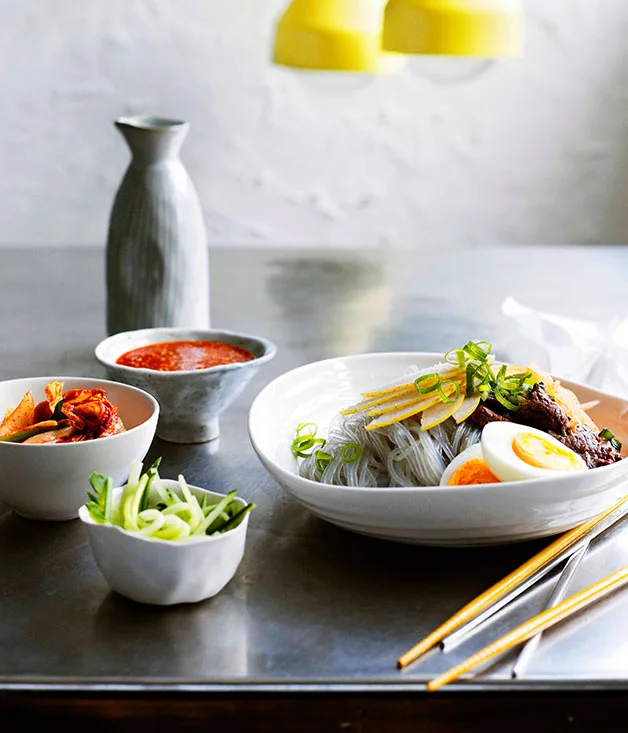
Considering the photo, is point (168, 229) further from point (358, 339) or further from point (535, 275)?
point (535, 275)

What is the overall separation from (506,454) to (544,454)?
4 cm

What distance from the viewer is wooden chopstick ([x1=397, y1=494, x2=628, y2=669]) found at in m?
0.81

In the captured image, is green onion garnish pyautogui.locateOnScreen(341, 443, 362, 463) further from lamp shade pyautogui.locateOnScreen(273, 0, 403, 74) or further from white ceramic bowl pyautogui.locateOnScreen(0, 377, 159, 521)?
lamp shade pyautogui.locateOnScreen(273, 0, 403, 74)

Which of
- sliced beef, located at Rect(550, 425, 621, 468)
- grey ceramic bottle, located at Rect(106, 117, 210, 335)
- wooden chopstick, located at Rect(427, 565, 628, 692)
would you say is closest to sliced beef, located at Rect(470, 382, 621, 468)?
sliced beef, located at Rect(550, 425, 621, 468)

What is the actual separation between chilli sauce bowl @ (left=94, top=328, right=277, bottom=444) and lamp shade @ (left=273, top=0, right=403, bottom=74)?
2.65 feet

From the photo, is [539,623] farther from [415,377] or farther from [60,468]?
[60,468]

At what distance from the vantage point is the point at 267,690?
766mm

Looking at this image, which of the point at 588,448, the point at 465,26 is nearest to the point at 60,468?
the point at 588,448

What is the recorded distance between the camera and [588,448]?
3.30 ft

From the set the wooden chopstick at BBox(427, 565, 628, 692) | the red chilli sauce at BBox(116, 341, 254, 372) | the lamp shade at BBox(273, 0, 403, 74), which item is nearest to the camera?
the wooden chopstick at BBox(427, 565, 628, 692)

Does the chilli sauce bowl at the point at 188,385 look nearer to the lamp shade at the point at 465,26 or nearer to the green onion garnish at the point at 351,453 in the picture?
the green onion garnish at the point at 351,453

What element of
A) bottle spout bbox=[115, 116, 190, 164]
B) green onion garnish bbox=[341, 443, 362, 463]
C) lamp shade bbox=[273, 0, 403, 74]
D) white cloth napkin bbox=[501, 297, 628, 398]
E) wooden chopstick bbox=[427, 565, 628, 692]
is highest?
lamp shade bbox=[273, 0, 403, 74]

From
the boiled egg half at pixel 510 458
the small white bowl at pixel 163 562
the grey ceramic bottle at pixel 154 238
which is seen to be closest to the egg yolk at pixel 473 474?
the boiled egg half at pixel 510 458

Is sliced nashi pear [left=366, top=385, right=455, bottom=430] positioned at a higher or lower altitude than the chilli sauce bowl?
higher
